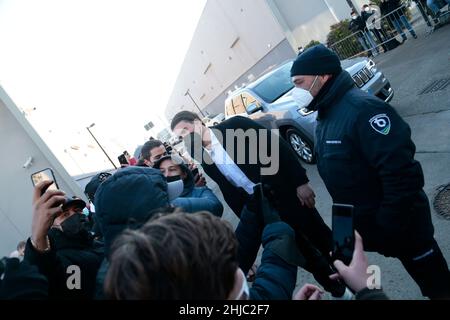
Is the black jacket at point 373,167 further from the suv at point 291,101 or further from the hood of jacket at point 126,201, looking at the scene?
the suv at point 291,101

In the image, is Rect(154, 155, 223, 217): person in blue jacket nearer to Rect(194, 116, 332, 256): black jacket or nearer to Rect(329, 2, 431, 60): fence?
Rect(194, 116, 332, 256): black jacket

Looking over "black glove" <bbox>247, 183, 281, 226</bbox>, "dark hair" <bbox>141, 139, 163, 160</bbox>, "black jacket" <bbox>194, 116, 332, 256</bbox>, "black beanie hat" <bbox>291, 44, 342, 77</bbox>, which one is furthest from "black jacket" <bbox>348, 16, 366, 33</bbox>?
"black glove" <bbox>247, 183, 281, 226</bbox>

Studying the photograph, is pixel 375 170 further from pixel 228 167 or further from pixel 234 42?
pixel 234 42

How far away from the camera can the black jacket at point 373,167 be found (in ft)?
5.92

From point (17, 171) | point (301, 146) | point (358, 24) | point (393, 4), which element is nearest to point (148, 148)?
point (301, 146)

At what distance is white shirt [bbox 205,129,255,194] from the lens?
9.59ft

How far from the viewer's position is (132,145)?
49312 millimetres

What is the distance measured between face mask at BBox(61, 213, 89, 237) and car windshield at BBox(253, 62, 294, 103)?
18.2ft

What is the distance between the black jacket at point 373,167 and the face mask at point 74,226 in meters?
1.66

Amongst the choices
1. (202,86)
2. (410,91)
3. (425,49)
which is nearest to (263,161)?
(410,91)

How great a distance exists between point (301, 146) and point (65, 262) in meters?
5.41

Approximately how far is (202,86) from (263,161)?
46572 mm

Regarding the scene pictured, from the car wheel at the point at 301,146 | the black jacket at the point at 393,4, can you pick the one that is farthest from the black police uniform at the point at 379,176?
the black jacket at the point at 393,4
